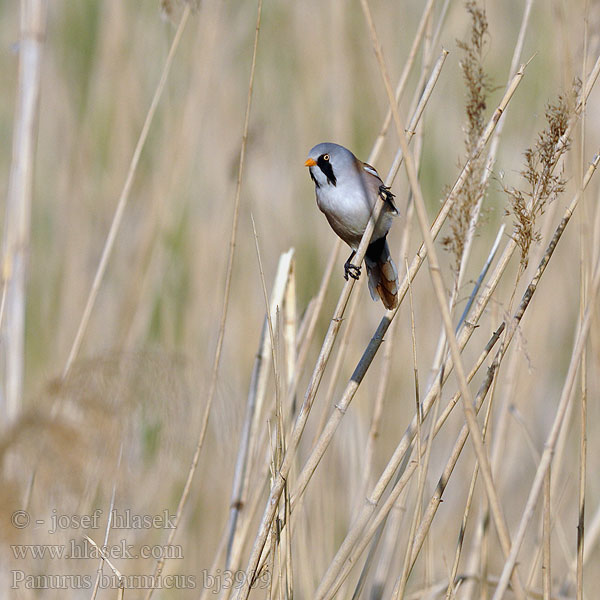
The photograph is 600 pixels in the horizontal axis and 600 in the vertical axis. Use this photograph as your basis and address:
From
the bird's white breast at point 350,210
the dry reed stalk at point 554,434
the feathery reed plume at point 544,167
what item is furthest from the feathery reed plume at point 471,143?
the bird's white breast at point 350,210

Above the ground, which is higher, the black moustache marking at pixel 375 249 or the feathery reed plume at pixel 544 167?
the black moustache marking at pixel 375 249

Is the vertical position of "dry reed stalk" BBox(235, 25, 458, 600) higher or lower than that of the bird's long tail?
lower

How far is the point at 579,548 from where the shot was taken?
1.33 meters

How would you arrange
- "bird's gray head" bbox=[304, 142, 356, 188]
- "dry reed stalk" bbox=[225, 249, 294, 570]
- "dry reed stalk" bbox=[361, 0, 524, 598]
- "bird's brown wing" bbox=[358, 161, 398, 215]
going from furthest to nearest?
"bird's gray head" bbox=[304, 142, 356, 188]
"bird's brown wing" bbox=[358, 161, 398, 215]
"dry reed stalk" bbox=[225, 249, 294, 570]
"dry reed stalk" bbox=[361, 0, 524, 598]

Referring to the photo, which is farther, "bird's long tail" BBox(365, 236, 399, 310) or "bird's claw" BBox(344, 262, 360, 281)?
"bird's long tail" BBox(365, 236, 399, 310)

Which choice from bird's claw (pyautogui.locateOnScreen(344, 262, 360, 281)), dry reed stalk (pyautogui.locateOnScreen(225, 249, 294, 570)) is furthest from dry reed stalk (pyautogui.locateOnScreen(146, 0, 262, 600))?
bird's claw (pyautogui.locateOnScreen(344, 262, 360, 281))

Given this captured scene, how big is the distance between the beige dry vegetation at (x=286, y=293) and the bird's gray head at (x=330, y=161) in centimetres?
20

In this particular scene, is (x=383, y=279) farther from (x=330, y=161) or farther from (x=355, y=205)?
(x=330, y=161)

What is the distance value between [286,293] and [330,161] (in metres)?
0.40

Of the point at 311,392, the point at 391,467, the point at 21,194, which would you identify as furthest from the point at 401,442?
the point at 21,194

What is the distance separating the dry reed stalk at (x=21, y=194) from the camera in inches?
71.4

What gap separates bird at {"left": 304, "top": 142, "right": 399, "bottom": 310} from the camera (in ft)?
6.02

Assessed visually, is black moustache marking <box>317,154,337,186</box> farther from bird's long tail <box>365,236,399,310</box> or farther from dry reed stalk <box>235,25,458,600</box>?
dry reed stalk <box>235,25,458,600</box>

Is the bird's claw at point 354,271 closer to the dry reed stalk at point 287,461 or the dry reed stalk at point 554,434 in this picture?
the dry reed stalk at point 287,461
